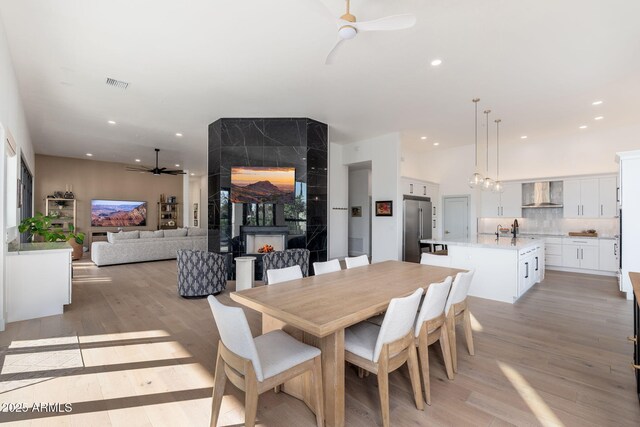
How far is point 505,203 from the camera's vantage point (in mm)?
7617

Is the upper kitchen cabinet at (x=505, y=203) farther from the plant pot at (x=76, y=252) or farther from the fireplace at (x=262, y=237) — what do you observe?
the plant pot at (x=76, y=252)

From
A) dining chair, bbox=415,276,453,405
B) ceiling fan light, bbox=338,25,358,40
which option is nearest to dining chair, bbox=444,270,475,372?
dining chair, bbox=415,276,453,405

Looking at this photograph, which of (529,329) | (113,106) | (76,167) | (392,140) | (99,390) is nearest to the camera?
(99,390)

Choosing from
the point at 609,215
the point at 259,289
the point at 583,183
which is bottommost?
the point at 259,289

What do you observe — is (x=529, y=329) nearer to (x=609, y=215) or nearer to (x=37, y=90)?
(x=609, y=215)

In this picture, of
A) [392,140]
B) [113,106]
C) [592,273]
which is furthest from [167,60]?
[592,273]

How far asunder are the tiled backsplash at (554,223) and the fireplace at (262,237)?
5.76 meters

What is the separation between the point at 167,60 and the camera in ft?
12.1

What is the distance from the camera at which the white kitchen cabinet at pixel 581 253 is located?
20.7 ft

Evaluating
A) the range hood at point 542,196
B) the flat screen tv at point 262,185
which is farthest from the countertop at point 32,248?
the range hood at point 542,196

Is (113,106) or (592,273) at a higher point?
(113,106)

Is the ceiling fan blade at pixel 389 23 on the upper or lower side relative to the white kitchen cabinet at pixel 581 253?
upper

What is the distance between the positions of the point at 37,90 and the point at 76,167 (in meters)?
6.56

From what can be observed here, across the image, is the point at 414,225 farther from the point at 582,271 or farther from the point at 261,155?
the point at 261,155
